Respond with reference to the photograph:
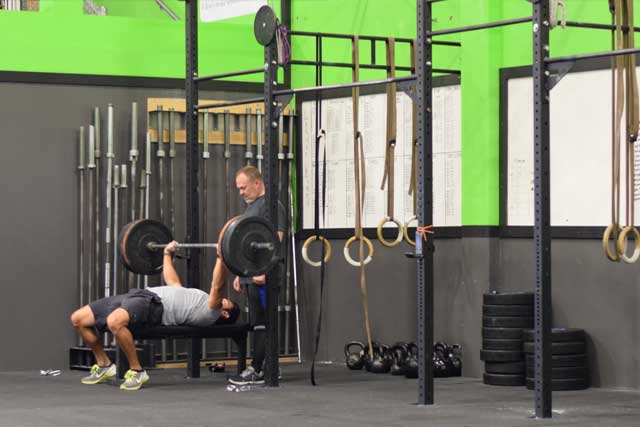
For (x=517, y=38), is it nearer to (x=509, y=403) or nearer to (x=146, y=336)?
(x=509, y=403)

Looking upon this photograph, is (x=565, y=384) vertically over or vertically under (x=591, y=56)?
under

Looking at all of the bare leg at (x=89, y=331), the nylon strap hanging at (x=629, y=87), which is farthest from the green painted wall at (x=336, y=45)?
the bare leg at (x=89, y=331)

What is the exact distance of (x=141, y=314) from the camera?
775 centimetres

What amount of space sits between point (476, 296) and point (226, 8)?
3.59 metres

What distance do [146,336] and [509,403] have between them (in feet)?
7.72

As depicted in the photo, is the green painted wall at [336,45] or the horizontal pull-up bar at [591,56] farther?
the green painted wall at [336,45]

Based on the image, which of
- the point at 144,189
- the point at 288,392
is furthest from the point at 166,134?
the point at 288,392

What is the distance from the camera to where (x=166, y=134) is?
927 cm

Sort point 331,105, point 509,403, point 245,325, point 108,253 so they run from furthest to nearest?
point 331,105 → point 108,253 → point 245,325 → point 509,403

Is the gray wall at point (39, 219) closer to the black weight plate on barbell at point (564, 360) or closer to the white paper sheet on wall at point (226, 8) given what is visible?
the white paper sheet on wall at point (226, 8)

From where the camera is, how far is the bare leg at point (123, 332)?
7652 millimetres

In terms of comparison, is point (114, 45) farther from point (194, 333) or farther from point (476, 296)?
point (476, 296)

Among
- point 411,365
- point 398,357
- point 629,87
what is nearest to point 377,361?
point 398,357

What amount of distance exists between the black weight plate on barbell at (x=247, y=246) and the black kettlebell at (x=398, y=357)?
148 centimetres
